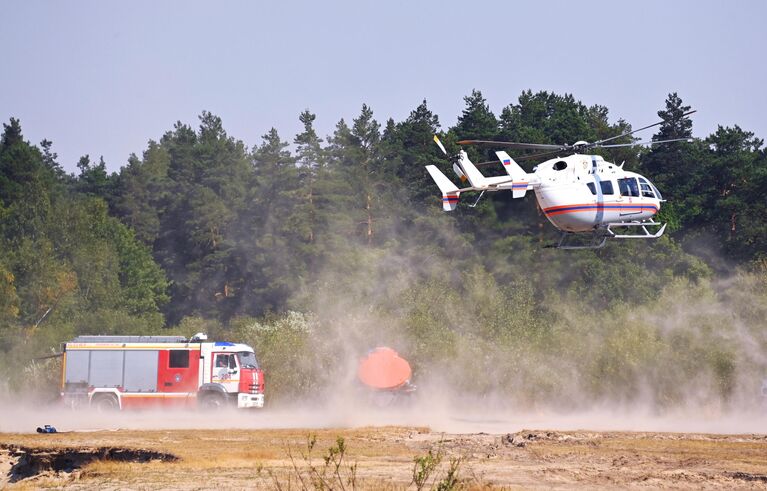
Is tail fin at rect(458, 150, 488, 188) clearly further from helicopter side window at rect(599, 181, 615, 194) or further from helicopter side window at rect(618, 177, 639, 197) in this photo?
helicopter side window at rect(618, 177, 639, 197)

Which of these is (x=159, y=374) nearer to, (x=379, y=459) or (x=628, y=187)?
(x=379, y=459)

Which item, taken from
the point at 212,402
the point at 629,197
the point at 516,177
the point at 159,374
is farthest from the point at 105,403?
the point at 629,197

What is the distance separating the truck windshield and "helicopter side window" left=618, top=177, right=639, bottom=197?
47.7 ft

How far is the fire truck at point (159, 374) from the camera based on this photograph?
117 ft

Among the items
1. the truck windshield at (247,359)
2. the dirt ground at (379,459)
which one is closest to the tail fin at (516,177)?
the dirt ground at (379,459)

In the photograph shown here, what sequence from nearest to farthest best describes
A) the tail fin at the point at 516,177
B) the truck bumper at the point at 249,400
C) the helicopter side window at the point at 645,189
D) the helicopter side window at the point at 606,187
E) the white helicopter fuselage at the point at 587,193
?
1. the white helicopter fuselage at the point at 587,193
2. the helicopter side window at the point at 606,187
3. the tail fin at the point at 516,177
4. the helicopter side window at the point at 645,189
5. the truck bumper at the point at 249,400

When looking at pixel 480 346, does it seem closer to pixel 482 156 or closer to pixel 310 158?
pixel 482 156

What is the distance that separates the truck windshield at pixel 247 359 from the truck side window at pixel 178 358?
1.91 metres

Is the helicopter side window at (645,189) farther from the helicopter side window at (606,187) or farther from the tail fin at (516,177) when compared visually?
the tail fin at (516,177)

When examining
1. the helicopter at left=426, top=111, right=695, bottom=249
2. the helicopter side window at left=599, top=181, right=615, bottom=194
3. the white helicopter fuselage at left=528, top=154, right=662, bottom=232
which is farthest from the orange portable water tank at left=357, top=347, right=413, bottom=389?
the helicopter side window at left=599, top=181, right=615, bottom=194

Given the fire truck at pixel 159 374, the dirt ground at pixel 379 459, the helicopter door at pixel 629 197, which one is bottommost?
the dirt ground at pixel 379 459

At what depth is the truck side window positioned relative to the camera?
35.9 m

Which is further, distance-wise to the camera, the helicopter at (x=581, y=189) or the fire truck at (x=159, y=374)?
the fire truck at (x=159, y=374)

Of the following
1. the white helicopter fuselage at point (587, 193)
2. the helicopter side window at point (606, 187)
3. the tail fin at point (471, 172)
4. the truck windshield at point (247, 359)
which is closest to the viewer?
the white helicopter fuselage at point (587, 193)
